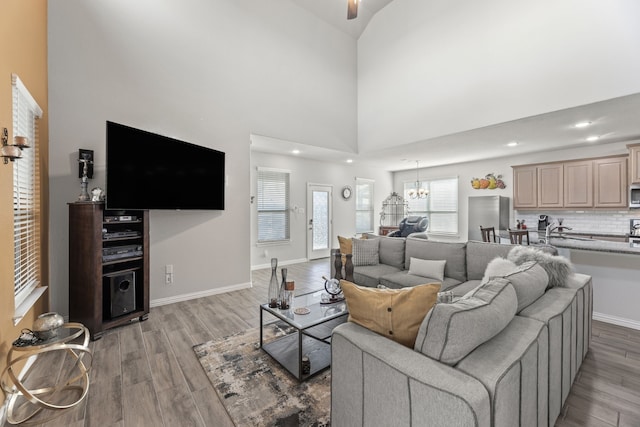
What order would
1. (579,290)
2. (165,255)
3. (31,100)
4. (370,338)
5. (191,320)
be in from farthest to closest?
(165,255) < (191,320) < (31,100) < (579,290) < (370,338)

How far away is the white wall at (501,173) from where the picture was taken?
17.1 feet

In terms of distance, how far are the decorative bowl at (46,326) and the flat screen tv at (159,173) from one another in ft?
3.98

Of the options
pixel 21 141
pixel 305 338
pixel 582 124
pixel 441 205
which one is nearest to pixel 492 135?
pixel 582 124

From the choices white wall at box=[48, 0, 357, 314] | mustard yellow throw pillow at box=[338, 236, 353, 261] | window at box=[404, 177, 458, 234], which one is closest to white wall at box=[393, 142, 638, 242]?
window at box=[404, 177, 458, 234]

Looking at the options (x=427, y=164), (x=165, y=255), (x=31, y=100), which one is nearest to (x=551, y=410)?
(x=165, y=255)

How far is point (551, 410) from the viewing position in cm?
151

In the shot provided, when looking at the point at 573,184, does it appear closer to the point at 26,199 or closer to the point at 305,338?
the point at 305,338

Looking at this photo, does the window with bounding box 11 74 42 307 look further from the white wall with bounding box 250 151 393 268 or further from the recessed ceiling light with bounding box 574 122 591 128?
the recessed ceiling light with bounding box 574 122 591 128

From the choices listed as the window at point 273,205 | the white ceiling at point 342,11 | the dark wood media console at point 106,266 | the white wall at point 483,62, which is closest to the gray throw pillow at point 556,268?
the white wall at point 483,62

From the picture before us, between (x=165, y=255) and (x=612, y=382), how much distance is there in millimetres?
4624

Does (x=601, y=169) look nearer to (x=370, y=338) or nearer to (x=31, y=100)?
(x=370, y=338)

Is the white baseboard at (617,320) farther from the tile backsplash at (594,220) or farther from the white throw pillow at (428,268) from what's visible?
the tile backsplash at (594,220)

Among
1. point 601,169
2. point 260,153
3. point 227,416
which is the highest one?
point 260,153

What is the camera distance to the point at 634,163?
4609mm
